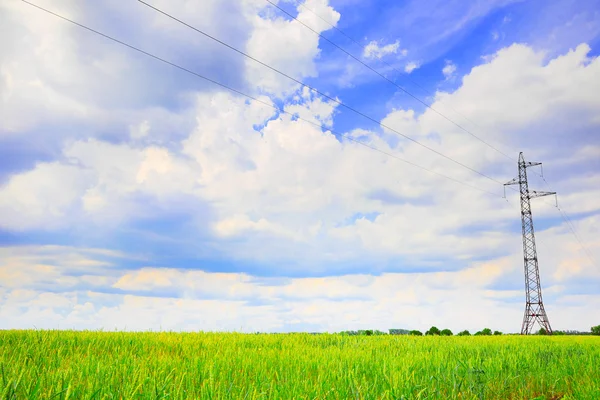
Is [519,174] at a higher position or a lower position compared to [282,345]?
higher

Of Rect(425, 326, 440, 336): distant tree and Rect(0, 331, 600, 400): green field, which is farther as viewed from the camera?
Rect(425, 326, 440, 336): distant tree

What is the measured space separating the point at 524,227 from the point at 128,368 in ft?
109

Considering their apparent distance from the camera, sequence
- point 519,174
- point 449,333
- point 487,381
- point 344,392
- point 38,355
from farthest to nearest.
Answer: point 519,174
point 449,333
point 38,355
point 487,381
point 344,392

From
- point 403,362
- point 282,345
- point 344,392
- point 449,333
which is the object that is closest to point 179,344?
point 282,345

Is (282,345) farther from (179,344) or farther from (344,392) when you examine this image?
(344,392)

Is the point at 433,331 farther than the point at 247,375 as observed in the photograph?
Yes

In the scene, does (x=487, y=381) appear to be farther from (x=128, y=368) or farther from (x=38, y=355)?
(x=38, y=355)

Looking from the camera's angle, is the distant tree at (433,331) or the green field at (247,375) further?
the distant tree at (433,331)

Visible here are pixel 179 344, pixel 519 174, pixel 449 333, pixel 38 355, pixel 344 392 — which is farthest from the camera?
pixel 519 174

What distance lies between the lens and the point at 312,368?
23.1 feet

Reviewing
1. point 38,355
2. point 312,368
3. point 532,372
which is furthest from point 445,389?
point 38,355

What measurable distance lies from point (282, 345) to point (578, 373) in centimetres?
621

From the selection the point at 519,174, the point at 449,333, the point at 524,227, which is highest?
the point at 519,174

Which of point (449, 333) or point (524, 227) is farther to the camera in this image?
point (524, 227)
